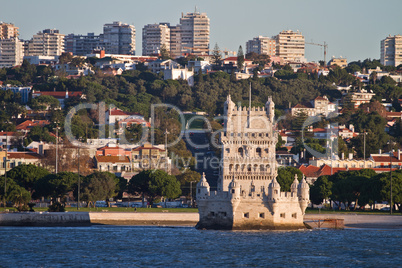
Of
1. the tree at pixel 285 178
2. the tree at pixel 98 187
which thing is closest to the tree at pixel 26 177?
the tree at pixel 98 187

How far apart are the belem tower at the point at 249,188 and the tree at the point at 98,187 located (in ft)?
97.7

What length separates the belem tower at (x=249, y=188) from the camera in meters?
80.4

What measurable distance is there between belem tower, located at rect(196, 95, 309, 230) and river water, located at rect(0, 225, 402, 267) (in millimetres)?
1051

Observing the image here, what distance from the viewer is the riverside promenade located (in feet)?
301

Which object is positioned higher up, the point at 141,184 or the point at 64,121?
the point at 64,121

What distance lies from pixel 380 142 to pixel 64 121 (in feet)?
196

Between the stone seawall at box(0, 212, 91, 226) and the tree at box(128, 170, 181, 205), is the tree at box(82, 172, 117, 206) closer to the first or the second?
the tree at box(128, 170, 181, 205)

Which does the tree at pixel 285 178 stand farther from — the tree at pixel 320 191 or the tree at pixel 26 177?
the tree at pixel 26 177

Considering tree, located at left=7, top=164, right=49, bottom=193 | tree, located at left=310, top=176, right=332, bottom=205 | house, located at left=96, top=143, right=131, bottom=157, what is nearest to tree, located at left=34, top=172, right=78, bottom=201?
tree, located at left=7, top=164, right=49, bottom=193

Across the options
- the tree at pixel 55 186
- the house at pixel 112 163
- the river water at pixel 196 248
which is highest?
the house at pixel 112 163

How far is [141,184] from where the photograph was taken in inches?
4843

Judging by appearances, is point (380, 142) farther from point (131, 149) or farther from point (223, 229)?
point (223, 229)

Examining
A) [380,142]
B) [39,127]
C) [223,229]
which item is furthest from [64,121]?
[223,229]

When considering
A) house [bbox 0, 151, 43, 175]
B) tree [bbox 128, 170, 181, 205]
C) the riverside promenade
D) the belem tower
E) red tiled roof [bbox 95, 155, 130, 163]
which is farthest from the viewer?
red tiled roof [bbox 95, 155, 130, 163]
